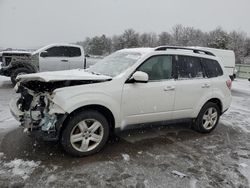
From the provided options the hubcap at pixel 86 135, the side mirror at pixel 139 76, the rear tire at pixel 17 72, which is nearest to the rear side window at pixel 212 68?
the side mirror at pixel 139 76

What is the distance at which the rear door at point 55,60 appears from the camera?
33.5 feet

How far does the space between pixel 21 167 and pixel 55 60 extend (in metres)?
7.88

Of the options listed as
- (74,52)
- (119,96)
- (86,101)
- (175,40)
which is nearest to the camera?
(86,101)

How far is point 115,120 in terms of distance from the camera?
378cm

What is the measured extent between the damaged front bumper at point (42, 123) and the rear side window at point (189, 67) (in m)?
2.45

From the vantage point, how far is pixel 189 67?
15.3ft

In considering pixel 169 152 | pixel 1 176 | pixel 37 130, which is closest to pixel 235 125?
pixel 169 152

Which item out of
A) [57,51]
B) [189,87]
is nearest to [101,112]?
[189,87]

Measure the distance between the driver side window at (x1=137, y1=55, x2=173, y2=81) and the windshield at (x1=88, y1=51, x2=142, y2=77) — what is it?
224 mm

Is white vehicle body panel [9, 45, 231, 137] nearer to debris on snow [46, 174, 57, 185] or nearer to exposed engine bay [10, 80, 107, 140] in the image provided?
exposed engine bay [10, 80, 107, 140]

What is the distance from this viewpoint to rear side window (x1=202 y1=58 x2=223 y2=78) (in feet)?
16.2

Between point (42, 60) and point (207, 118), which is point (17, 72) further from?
point (207, 118)

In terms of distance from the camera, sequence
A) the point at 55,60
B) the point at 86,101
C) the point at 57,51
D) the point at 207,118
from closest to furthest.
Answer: the point at 86,101, the point at 207,118, the point at 55,60, the point at 57,51

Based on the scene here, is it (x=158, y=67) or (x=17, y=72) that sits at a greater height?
(x=158, y=67)
